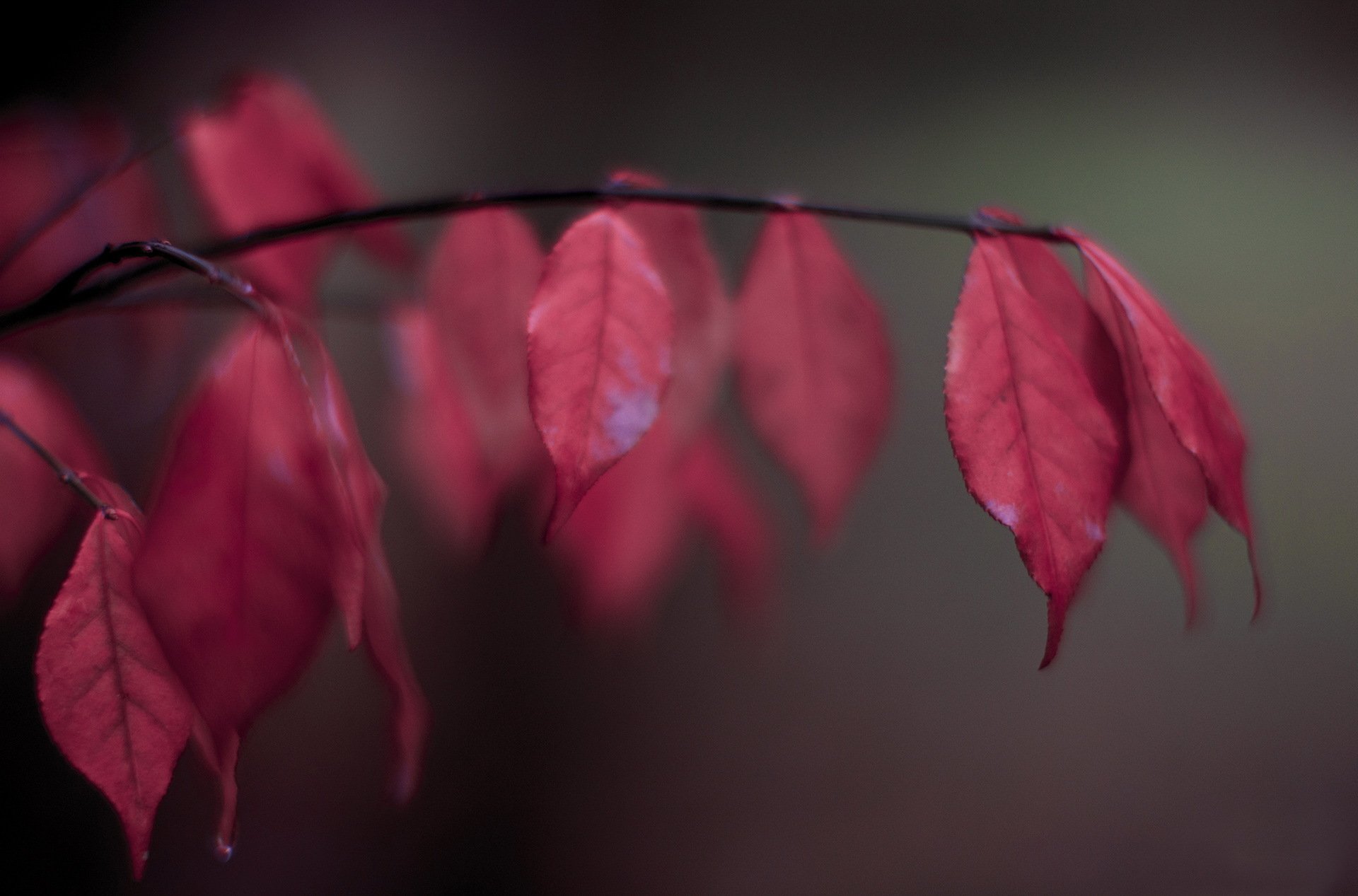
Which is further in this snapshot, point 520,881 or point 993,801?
point 520,881

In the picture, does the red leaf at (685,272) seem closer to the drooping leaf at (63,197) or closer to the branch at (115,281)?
the branch at (115,281)

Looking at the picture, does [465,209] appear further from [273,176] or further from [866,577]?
[866,577]

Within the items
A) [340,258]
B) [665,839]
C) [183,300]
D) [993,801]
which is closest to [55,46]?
[340,258]

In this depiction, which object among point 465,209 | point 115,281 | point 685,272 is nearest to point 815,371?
point 685,272

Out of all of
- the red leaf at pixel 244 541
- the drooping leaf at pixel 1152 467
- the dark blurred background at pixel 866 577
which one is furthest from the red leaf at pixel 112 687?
the dark blurred background at pixel 866 577

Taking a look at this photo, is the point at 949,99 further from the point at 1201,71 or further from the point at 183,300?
the point at 183,300
